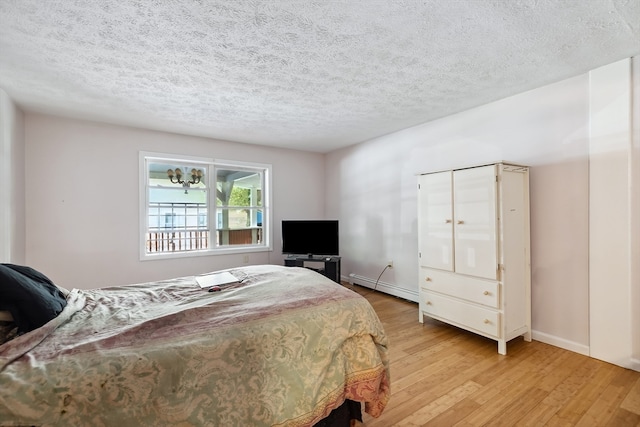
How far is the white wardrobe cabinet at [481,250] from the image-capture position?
2.44 metres

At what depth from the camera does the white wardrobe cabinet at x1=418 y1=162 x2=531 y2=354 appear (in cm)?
244

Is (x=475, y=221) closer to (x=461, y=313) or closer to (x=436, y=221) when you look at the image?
(x=436, y=221)

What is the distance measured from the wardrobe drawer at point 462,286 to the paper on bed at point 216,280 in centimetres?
208

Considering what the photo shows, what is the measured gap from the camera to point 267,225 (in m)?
4.82

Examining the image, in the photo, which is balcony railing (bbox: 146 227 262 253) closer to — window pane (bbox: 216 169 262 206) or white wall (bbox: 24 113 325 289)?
white wall (bbox: 24 113 325 289)

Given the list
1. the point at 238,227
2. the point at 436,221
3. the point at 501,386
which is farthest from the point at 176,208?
the point at 501,386

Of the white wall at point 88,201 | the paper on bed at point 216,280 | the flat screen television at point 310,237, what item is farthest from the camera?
the flat screen television at point 310,237

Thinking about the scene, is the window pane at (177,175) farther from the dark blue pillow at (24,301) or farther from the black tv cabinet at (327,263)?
the dark blue pillow at (24,301)

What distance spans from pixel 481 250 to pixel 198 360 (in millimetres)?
2475

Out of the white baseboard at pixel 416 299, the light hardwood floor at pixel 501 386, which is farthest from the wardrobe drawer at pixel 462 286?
the white baseboard at pixel 416 299

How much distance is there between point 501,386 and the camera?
196 centimetres

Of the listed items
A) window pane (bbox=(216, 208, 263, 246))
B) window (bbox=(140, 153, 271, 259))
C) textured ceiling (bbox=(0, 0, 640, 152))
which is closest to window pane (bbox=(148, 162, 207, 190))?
window (bbox=(140, 153, 271, 259))

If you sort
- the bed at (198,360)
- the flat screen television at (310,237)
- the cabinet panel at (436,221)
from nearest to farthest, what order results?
1. the bed at (198,360)
2. the cabinet panel at (436,221)
3. the flat screen television at (310,237)

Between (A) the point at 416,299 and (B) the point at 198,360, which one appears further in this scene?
(A) the point at 416,299
